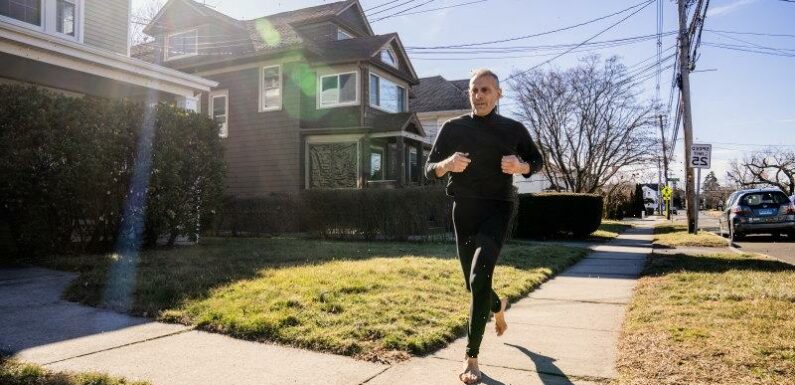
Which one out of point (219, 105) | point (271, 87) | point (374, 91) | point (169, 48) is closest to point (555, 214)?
point (374, 91)

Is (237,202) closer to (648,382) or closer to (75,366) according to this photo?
(75,366)

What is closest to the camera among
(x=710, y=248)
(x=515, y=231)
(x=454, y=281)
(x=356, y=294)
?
(x=356, y=294)

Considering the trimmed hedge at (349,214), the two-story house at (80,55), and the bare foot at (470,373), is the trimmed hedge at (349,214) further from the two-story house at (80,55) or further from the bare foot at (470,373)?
the bare foot at (470,373)

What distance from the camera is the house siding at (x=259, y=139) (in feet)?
63.8

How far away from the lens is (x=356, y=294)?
5113 mm

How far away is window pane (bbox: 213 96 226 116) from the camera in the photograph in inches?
818

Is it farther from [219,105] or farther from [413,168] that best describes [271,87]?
[413,168]

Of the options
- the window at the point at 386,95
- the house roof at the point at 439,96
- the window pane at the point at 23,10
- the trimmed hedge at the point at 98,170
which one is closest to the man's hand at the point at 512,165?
the trimmed hedge at the point at 98,170

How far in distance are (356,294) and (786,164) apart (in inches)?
3152

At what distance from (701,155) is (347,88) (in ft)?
38.3

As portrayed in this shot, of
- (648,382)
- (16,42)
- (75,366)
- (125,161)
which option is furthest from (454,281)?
(16,42)

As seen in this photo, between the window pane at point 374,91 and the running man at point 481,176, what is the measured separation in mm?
17013

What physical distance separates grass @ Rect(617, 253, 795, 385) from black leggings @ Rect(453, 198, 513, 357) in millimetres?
Answer: 842

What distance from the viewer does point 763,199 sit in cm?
1590
